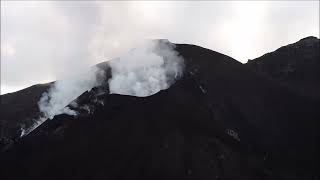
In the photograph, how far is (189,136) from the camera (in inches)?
4510

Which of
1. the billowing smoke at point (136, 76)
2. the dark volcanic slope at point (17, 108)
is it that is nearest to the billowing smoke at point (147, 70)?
the billowing smoke at point (136, 76)

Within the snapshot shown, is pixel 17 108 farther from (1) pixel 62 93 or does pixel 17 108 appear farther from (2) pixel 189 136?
(2) pixel 189 136

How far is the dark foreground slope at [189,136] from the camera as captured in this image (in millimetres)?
109875

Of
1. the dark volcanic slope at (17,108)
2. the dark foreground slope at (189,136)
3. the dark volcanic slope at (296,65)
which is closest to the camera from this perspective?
the dark foreground slope at (189,136)

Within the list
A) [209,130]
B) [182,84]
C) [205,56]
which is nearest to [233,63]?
[205,56]

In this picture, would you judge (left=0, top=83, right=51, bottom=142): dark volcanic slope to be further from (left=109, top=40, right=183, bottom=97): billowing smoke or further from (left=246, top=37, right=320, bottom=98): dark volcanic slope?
(left=246, top=37, right=320, bottom=98): dark volcanic slope

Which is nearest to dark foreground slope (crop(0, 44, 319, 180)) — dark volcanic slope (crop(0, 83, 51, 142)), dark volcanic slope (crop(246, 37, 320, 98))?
dark volcanic slope (crop(246, 37, 320, 98))

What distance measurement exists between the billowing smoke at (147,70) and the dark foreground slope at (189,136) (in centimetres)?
932

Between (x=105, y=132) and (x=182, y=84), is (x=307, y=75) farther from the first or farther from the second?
(x=105, y=132)

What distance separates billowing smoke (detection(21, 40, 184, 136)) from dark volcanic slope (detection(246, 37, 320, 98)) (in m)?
19.2

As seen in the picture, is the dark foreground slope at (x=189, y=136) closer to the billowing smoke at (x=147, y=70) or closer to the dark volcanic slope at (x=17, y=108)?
the billowing smoke at (x=147, y=70)

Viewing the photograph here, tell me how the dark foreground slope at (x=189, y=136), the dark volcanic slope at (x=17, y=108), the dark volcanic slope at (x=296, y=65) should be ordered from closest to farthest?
1. the dark foreground slope at (x=189, y=136)
2. the dark volcanic slope at (x=296, y=65)
3. the dark volcanic slope at (x=17, y=108)

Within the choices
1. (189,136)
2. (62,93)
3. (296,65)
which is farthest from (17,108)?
(189,136)

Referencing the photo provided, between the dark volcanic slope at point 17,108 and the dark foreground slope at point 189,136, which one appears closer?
the dark foreground slope at point 189,136
